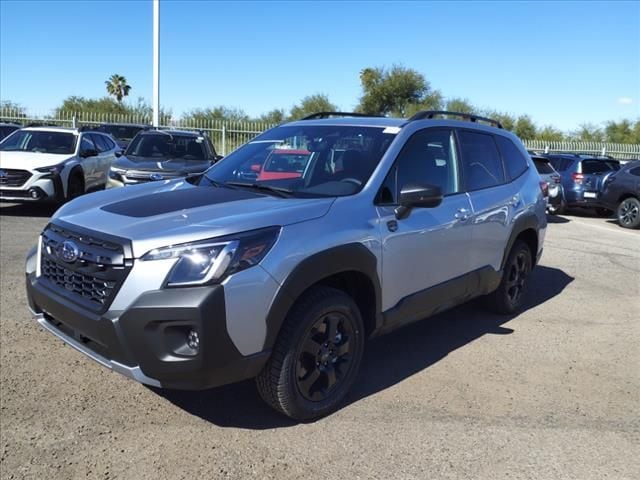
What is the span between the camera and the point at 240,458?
119 inches

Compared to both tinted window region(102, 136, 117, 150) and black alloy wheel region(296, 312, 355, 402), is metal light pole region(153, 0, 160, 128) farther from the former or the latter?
black alloy wheel region(296, 312, 355, 402)

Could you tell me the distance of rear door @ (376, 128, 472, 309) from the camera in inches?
146

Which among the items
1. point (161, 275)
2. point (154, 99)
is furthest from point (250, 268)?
point (154, 99)

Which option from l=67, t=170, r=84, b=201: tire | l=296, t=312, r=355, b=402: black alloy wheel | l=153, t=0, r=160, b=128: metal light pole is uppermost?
l=153, t=0, r=160, b=128: metal light pole

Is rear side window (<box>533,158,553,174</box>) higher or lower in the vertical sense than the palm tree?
lower

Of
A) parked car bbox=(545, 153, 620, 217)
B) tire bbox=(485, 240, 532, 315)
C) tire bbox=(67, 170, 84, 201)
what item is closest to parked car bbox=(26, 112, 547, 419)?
tire bbox=(485, 240, 532, 315)

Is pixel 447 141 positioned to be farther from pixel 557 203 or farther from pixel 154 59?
pixel 154 59

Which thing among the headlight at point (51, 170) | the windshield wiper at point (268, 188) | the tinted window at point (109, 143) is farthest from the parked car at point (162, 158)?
the windshield wiper at point (268, 188)

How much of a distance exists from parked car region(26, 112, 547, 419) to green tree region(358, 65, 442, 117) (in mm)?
42535

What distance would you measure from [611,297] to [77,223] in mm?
Result: 5874

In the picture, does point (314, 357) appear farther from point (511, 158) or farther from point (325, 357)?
point (511, 158)

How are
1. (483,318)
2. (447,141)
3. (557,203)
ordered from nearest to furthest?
(447,141) < (483,318) < (557,203)

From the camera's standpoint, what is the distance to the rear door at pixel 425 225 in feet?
12.2

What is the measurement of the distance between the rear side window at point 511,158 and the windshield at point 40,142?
887cm
